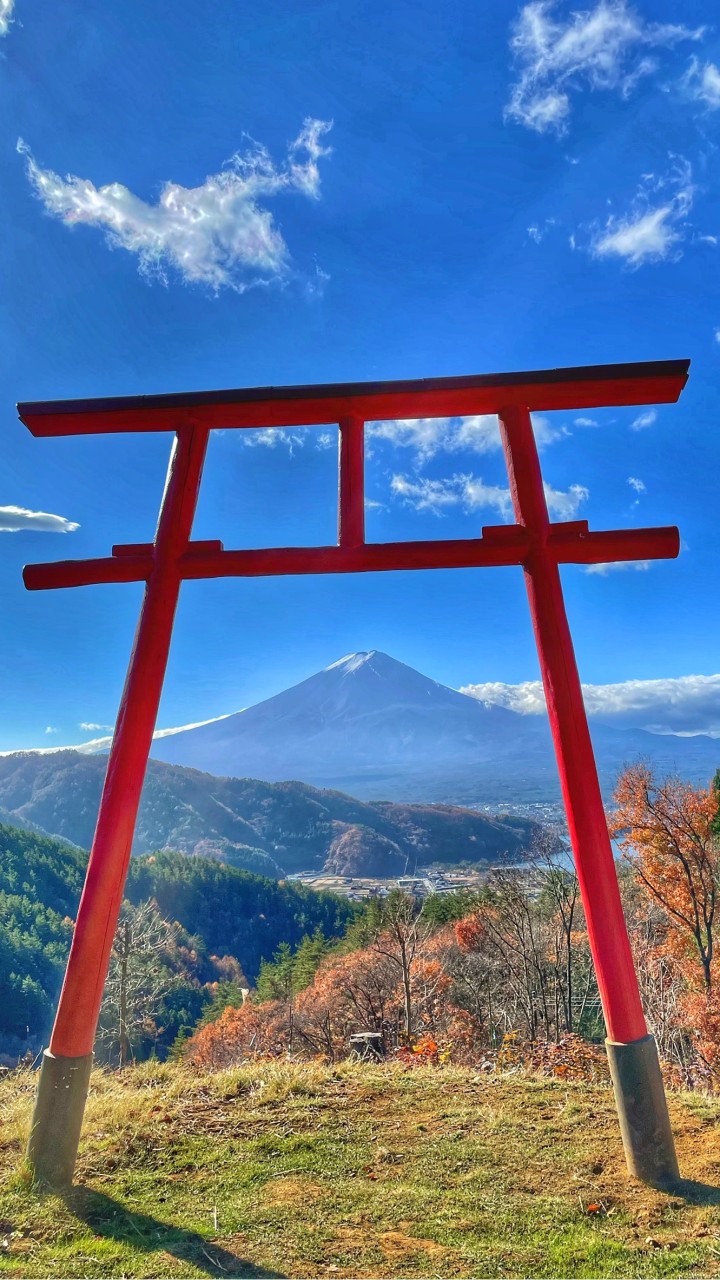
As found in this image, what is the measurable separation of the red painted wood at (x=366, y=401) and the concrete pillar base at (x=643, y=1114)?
12.0 ft

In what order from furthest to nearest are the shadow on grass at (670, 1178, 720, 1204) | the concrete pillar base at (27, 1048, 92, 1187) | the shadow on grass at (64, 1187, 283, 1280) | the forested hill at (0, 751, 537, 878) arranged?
the forested hill at (0, 751, 537, 878)
the concrete pillar base at (27, 1048, 92, 1187)
the shadow on grass at (670, 1178, 720, 1204)
the shadow on grass at (64, 1187, 283, 1280)

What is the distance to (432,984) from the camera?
76.5 ft

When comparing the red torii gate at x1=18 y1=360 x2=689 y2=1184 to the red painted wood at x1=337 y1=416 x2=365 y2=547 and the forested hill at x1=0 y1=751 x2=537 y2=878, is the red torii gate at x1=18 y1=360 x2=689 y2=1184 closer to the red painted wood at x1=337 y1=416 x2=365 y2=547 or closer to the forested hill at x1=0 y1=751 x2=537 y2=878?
the red painted wood at x1=337 y1=416 x2=365 y2=547

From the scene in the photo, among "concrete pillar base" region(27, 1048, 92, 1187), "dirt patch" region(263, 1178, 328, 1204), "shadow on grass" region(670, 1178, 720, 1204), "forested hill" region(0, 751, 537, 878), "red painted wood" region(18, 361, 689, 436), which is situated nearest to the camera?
"shadow on grass" region(670, 1178, 720, 1204)

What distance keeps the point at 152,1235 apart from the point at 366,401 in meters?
4.51

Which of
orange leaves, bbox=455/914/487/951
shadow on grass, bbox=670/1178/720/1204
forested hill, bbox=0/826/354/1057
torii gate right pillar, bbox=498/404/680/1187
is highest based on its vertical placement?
forested hill, bbox=0/826/354/1057

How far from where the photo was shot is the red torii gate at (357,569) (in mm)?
3318

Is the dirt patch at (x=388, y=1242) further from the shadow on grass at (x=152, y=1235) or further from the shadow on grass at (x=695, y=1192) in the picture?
the shadow on grass at (x=695, y=1192)

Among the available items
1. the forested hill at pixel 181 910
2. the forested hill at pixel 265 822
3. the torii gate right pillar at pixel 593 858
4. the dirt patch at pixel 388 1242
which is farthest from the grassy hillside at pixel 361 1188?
the forested hill at pixel 265 822

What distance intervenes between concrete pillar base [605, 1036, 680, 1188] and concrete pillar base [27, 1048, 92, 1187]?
261cm

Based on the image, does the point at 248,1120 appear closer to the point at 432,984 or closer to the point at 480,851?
the point at 432,984

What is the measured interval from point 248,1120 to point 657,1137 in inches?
92.7

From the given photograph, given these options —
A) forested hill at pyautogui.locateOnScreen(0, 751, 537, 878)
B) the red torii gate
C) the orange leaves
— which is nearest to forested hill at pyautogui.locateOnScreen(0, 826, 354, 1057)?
the orange leaves

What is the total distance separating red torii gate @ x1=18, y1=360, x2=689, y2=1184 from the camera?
3318 millimetres
